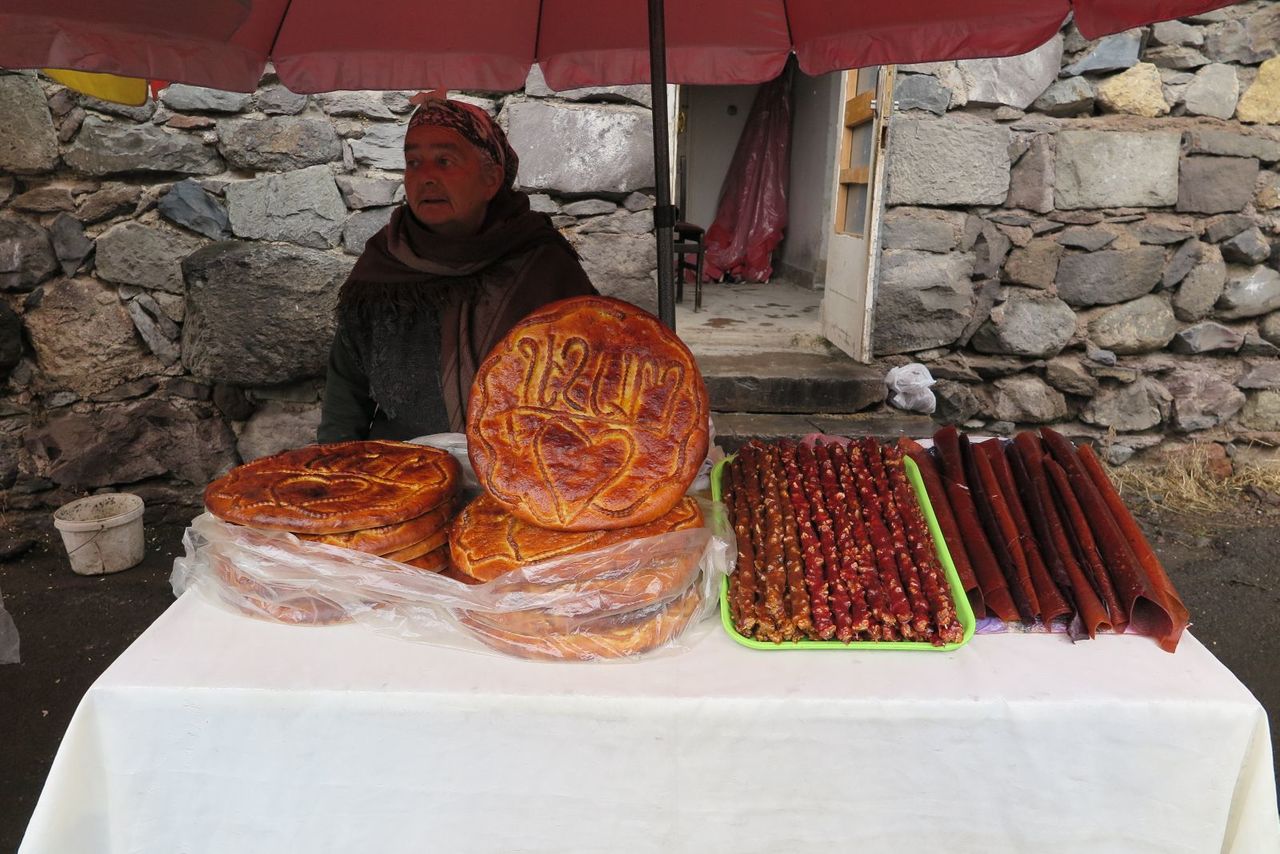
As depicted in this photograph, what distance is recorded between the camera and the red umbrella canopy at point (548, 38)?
2.05 meters

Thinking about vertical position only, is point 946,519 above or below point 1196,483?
above

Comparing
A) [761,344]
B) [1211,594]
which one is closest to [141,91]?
[761,344]

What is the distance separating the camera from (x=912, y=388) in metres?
4.29

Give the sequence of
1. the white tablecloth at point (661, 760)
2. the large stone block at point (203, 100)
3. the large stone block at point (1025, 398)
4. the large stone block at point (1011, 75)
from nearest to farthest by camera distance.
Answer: the white tablecloth at point (661, 760)
the large stone block at point (203, 100)
the large stone block at point (1011, 75)
the large stone block at point (1025, 398)

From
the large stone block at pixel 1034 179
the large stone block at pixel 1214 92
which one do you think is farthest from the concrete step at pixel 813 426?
the large stone block at pixel 1214 92

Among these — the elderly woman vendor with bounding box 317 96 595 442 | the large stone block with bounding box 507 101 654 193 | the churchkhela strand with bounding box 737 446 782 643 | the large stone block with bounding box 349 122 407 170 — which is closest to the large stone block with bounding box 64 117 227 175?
the large stone block with bounding box 349 122 407 170

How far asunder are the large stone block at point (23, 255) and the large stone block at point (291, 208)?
3.07ft

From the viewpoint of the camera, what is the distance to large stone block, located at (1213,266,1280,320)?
4500mm

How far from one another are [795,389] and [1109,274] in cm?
186

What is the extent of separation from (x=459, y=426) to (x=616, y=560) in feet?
3.99

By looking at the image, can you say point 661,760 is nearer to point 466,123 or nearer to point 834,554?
point 834,554

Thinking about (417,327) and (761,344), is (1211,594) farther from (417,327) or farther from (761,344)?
(417,327)

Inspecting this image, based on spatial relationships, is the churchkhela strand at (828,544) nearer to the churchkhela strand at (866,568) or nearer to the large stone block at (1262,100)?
the churchkhela strand at (866,568)

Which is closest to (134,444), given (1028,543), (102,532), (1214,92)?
(102,532)
